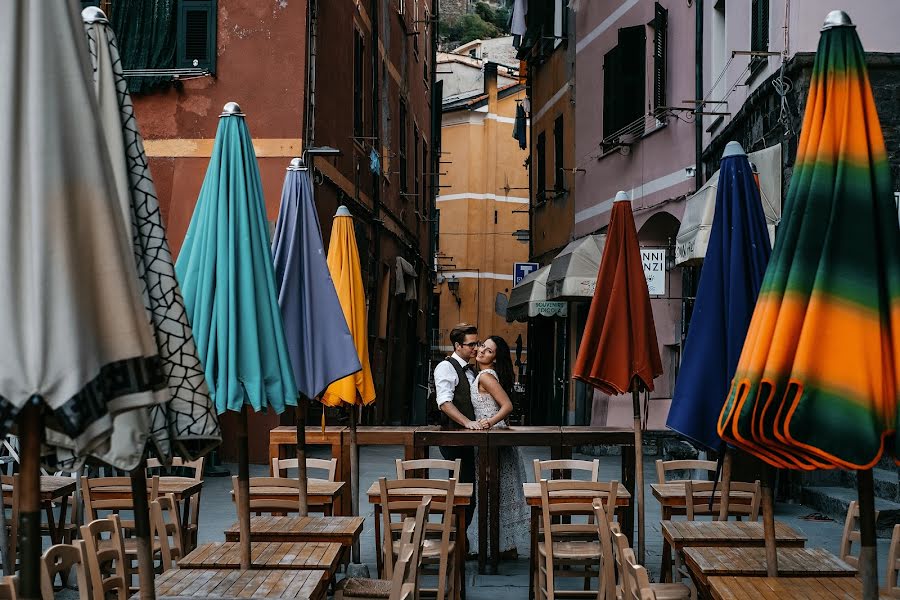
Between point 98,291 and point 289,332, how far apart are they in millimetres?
4835

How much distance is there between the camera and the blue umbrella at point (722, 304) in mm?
6051

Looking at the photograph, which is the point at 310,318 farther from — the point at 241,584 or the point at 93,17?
the point at 93,17

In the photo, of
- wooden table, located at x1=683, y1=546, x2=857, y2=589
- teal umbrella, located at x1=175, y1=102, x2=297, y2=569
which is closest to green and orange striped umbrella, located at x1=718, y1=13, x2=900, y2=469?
wooden table, located at x1=683, y1=546, x2=857, y2=589

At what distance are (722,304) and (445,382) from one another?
11.8 feet

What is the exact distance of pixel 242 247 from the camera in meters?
6.02

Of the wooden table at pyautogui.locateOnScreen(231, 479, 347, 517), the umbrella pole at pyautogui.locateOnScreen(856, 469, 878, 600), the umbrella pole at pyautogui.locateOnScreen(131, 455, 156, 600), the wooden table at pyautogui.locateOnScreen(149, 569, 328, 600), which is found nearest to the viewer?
the umbrella pole at pyautogui.locateOnScreen(131, 455, 156, 600)

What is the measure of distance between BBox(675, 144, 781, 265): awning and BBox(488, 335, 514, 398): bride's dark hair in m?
2.88

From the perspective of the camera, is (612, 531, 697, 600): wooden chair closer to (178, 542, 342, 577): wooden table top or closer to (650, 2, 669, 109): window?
(178, 542, 342, 577): wooden table top

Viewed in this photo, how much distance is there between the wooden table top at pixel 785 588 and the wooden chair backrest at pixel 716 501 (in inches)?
82.0

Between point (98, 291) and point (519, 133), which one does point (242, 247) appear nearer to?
point (98, 291)

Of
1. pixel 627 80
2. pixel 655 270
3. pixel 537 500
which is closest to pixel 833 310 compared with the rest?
pixel 537 500

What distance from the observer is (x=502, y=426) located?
9.52 m

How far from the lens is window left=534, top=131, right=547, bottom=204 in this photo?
2728 cm

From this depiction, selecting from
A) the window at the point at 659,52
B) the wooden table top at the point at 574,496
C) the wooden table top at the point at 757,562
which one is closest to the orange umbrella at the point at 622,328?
the wooden table top at the point at 574,496
